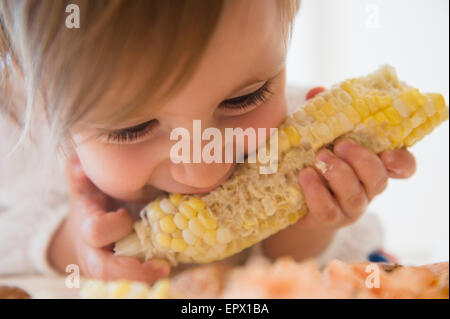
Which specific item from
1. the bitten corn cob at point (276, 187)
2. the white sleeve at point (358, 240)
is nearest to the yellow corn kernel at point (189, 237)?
the bitten corn cob at point (276, 187)

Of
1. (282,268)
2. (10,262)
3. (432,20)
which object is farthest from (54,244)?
(432,20)

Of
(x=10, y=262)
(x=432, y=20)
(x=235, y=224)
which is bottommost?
(x=10, y=262)

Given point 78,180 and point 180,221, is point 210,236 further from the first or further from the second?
point 78,180

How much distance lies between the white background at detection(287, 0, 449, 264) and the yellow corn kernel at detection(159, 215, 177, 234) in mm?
222

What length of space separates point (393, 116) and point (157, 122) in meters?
0.24

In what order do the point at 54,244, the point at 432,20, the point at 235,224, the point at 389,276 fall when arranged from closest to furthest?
1. the point at 389,276
2. the point at 235,224
3. the point at 432,20
4. the point at 54,244

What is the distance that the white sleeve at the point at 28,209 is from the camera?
60cm

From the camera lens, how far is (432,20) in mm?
536

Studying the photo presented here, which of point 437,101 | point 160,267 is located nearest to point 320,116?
point 437,101

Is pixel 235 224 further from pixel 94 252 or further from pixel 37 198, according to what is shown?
pixel 37 198

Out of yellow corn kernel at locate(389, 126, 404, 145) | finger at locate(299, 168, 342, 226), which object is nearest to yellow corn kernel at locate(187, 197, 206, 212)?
finger at locate(299, 168, 342, 226)

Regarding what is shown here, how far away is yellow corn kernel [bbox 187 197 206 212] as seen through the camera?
43 cm

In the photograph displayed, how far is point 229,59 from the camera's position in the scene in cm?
33

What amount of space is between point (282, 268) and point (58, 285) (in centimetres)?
25
